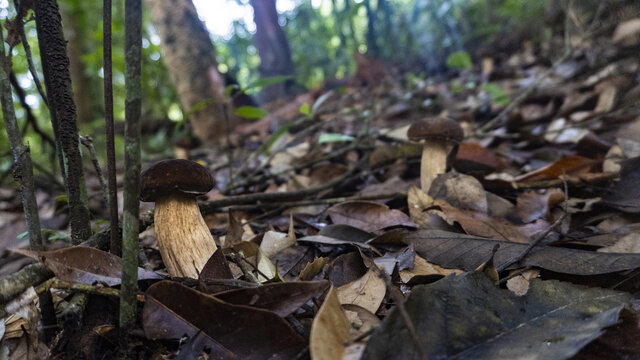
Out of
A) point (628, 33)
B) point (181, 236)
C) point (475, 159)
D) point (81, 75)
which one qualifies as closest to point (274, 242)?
point (181, 236)

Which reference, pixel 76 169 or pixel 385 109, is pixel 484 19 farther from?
pixel 76 169

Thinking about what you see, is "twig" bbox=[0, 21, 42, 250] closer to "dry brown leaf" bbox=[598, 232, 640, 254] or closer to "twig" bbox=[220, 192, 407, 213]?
"twig" bbox=[220, 192, 407, 213]

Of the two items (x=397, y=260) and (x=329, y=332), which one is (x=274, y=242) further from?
(x=329, y=332)

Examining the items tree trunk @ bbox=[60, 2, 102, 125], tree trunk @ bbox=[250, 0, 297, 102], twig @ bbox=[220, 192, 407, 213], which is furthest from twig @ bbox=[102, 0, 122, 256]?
tree trunk @ bbox=[60, 2, 102, 125]

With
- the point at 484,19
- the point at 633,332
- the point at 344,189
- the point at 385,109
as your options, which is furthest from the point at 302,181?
the point at 484,19

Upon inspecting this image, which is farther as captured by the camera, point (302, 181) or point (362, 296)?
point (302, 181)

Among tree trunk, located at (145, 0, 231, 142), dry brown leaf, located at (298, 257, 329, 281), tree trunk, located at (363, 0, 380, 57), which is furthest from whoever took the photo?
tree trunk, located at (363, 0, 380, 57)
